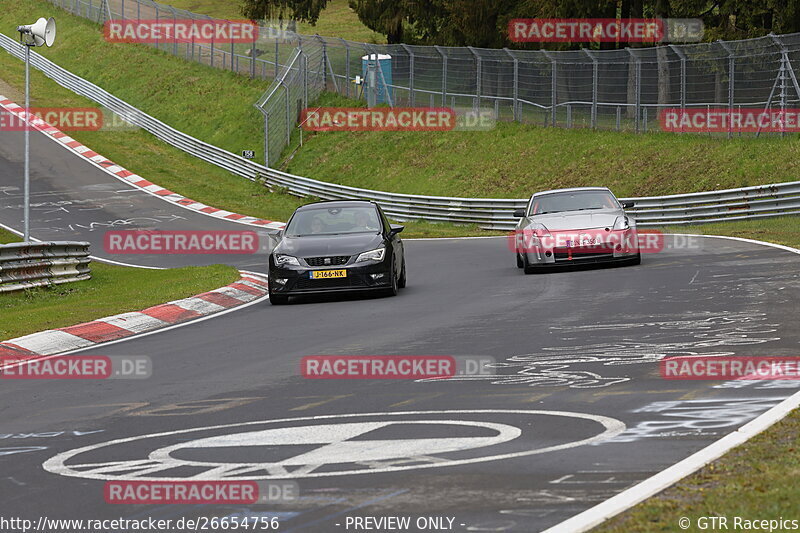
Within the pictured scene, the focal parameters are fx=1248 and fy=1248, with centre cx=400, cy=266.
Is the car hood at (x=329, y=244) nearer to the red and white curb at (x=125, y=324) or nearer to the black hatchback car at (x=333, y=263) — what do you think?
the black hatchback car at (x=333, y=263)

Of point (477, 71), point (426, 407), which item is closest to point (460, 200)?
point (477, 71)

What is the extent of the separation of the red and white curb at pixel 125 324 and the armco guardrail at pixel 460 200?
1374cm

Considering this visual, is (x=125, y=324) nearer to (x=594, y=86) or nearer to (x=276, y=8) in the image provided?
(x=594, y=86)

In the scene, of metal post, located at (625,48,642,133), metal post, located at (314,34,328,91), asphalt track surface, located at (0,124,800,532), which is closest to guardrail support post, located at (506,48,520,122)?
metal post, located at (625,48,642,133)

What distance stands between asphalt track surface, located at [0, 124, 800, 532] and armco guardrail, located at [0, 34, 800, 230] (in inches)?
471

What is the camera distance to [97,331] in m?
15.1

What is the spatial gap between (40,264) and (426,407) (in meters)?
14.4

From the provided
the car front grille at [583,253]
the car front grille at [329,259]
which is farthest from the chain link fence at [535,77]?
the car front grille at [329,259]

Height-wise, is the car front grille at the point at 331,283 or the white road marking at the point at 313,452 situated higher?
the car front grille at the point at 331,283

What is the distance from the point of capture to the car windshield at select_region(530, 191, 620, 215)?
20.7 meters

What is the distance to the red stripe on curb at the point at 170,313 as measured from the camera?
16.5 m

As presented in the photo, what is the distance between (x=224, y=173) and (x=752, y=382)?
138 feet

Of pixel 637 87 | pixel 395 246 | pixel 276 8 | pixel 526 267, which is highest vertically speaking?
pixel 276 8

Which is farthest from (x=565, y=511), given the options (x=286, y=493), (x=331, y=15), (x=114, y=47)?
(x=331, y=15)
